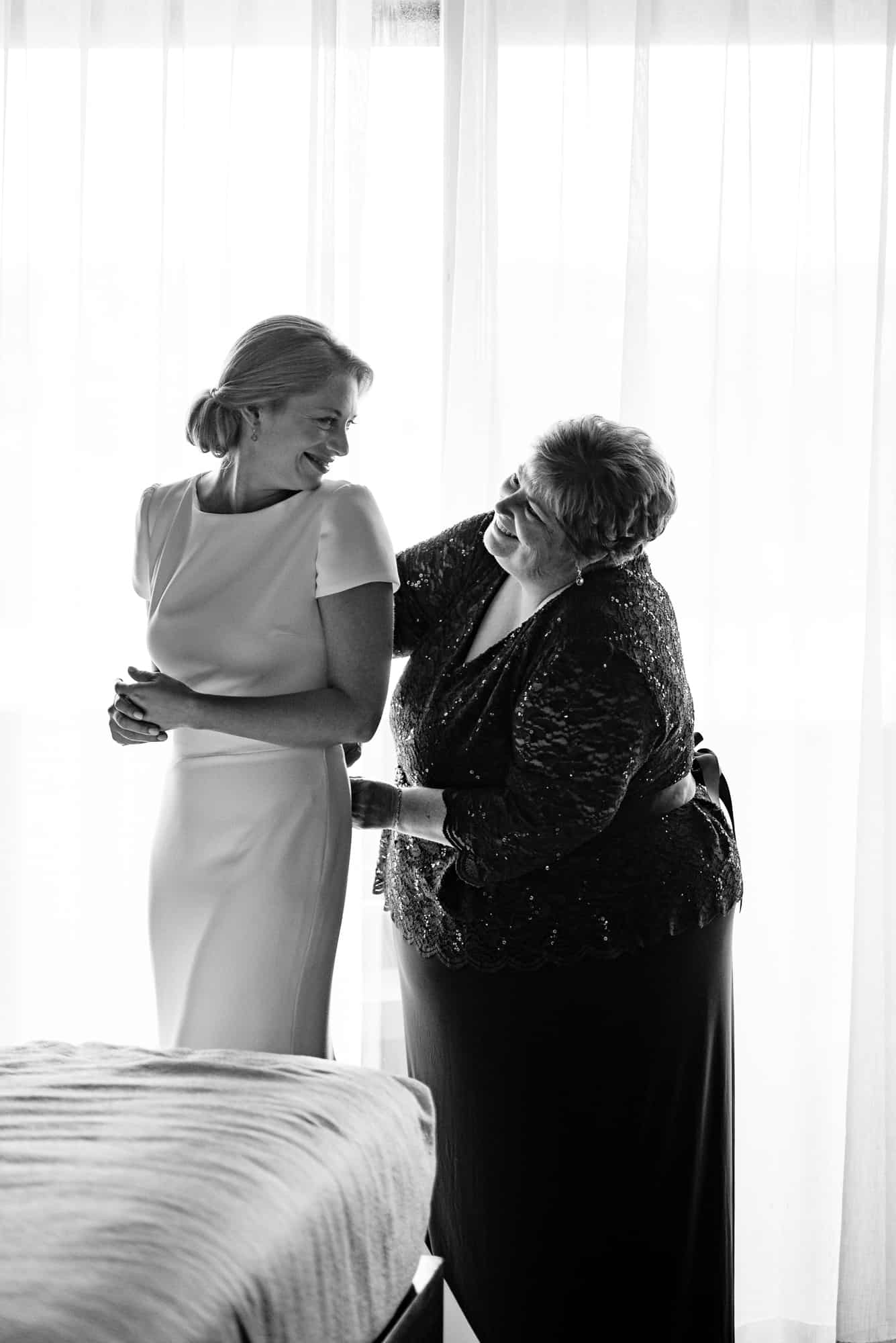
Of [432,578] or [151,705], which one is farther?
[432,578]

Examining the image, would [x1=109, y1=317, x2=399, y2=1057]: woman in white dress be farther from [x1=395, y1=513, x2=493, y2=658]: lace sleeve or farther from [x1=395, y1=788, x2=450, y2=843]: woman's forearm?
[x1=395, y1=513, x2=493, y2=658]: lace sleeve

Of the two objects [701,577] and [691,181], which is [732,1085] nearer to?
[701,577]

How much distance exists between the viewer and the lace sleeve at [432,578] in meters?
1.84

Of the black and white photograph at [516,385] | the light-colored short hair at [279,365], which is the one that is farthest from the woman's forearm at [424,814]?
the light-colored short hair at [279,365]

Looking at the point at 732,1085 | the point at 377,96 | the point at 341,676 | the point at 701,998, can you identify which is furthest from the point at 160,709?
the point at 377,96

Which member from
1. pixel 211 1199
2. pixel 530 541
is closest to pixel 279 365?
pixel 530 541

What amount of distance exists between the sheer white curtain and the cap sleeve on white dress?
2.17 ft

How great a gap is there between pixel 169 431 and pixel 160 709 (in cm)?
88

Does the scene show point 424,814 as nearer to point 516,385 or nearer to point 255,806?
point 255,806

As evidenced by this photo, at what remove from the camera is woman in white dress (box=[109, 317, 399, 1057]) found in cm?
160

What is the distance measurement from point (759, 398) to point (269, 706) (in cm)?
124

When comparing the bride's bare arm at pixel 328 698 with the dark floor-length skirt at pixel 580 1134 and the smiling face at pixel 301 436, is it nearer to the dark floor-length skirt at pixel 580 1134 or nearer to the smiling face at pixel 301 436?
the smiling face at pixel 301 436

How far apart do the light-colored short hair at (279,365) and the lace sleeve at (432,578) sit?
305 millimetres

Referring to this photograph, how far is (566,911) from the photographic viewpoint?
1.68 meters
